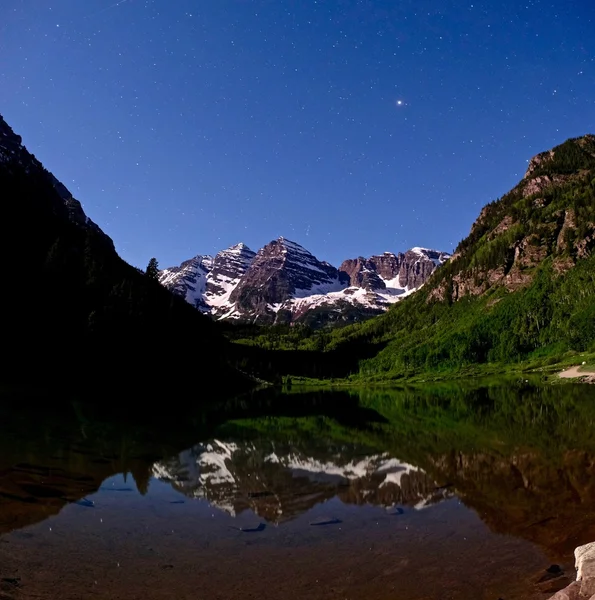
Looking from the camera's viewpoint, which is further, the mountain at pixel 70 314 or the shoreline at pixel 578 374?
the shoreline at pixel 578 374

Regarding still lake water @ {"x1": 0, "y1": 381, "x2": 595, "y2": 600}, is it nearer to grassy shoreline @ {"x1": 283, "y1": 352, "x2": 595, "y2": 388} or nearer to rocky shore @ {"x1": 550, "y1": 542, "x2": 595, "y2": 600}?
rocky shore @ {"x1": 550, "y1": 542, "x2": 595, "y2": 600}

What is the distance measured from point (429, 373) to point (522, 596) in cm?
18884

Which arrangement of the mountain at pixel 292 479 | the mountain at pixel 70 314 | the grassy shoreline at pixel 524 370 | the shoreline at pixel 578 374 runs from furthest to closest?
1. the grassy shoreline at pixel 524 370
2. the shoreline at pixel 578 374
3. the mountain at pixel 70 314
4. the mountain at pixel 292 479

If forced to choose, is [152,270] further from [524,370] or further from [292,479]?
[292,479]

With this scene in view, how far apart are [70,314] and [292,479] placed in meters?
90.3

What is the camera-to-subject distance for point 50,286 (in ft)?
330

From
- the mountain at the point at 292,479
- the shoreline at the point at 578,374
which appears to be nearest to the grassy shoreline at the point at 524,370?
the shoreline at the point at 578,374

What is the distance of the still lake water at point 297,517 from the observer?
37.9ft

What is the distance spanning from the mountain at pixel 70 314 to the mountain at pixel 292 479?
48.3 meters

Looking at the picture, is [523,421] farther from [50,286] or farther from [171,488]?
[50,286]

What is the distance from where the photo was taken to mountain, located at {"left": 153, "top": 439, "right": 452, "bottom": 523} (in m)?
18.9

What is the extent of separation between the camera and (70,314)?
98312 mm

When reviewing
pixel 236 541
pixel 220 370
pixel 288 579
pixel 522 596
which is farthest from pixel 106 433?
pixel 220 370

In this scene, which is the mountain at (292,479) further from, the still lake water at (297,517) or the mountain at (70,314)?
the mountain at (70,314)
